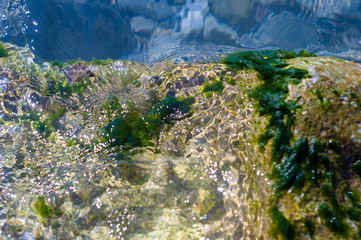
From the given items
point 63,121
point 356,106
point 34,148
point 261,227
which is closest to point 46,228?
point 34,148

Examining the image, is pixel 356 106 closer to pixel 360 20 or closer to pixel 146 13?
pixel 360 20

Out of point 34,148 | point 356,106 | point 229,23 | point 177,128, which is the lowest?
point 34,148

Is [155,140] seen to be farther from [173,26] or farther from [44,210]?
[173,26]

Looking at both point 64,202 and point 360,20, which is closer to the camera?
point 64,202

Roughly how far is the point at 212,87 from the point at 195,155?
1211 millimetres

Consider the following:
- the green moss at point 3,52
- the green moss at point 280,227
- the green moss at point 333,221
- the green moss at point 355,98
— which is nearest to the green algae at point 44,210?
the green moss at point 280,227

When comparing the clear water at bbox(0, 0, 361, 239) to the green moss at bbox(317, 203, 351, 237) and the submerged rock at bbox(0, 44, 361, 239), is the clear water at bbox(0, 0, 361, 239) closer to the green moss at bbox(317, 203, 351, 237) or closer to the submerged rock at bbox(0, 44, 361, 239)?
the submerged rock at bbox(0, 44, 361, 239)

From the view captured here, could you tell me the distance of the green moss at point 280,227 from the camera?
1940 mm

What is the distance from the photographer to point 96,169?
290 centimetres

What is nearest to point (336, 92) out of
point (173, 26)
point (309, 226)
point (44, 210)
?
point (309, 226)

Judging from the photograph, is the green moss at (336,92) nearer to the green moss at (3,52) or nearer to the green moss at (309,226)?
the green moss at (309,226)

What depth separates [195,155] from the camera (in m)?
2.82

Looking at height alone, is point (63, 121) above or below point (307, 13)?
below

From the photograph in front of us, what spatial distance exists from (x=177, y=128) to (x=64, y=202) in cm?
175
